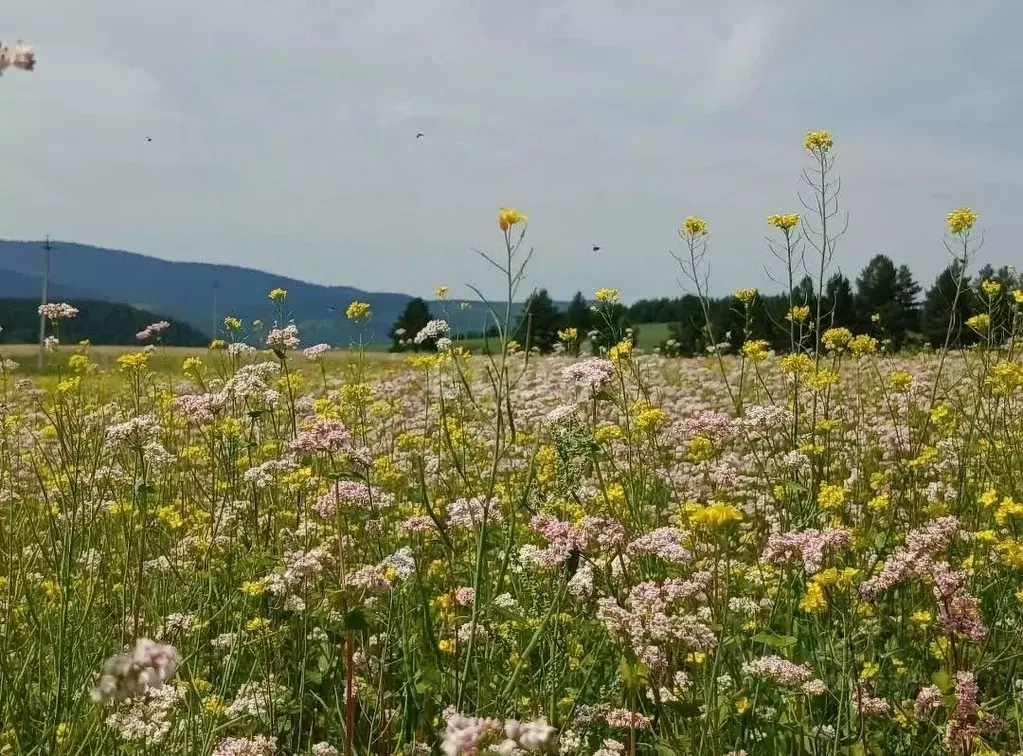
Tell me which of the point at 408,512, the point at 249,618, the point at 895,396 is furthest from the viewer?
the point at 895,396

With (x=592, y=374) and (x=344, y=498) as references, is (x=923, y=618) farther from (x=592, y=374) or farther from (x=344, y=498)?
(x=344, y=498)

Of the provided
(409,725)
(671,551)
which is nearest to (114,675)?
(409,725)

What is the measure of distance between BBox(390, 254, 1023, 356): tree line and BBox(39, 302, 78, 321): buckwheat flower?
1.99 meters

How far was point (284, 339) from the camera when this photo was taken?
465cm

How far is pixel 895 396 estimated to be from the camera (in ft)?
22.2

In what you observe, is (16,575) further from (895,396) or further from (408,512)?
(895,396)

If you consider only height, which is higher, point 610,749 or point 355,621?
point 355,621

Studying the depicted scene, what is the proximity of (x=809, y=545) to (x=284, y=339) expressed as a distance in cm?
300

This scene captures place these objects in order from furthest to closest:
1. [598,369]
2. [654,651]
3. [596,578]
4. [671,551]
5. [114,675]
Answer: [598,369], [596,578], [671,551], [654,651], [114,675]

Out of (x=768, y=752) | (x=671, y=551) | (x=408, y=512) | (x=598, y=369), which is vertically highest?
(x=598, y=369)

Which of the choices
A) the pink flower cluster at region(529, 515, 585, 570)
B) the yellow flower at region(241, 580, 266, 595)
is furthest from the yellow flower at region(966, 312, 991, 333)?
the yellow flower at region(241, 580, 266, 595)

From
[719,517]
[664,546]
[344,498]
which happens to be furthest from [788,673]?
[344,498]

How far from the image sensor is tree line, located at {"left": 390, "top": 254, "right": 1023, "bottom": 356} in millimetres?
5473

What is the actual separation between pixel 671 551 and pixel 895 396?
4.86 metres
